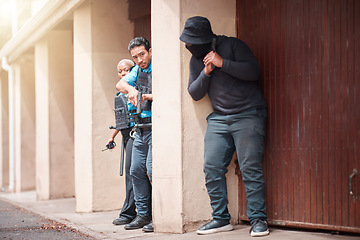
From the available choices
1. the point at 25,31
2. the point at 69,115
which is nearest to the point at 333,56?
the point at 69,115

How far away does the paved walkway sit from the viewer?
15.7ft

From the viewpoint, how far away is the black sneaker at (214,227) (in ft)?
16.8

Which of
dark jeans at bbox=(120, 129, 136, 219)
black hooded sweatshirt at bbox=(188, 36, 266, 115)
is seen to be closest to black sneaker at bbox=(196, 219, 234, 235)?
black hooded sweatshirt at bbox=(188, 36, 266, 115)

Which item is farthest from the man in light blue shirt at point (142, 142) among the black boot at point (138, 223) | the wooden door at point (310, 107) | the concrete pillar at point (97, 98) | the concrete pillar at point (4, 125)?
the concrete pillar at point (4, 125)

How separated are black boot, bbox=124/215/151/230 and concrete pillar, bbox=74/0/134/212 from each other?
6.93ft

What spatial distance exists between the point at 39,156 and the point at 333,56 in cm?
776

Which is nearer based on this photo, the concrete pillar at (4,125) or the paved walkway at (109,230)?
the paved walkway at (109,230)

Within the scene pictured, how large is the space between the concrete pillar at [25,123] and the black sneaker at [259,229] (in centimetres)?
964

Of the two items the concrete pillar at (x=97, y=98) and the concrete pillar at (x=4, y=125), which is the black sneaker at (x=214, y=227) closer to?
the concrete pillar at (x=97, y=98)

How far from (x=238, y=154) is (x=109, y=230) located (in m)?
1.89

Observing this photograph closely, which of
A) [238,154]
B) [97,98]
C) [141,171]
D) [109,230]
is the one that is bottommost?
[109,230]

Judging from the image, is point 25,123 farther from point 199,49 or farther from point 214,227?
point 214,227

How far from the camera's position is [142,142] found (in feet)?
19.6

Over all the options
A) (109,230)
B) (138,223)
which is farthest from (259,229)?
(109,230)
